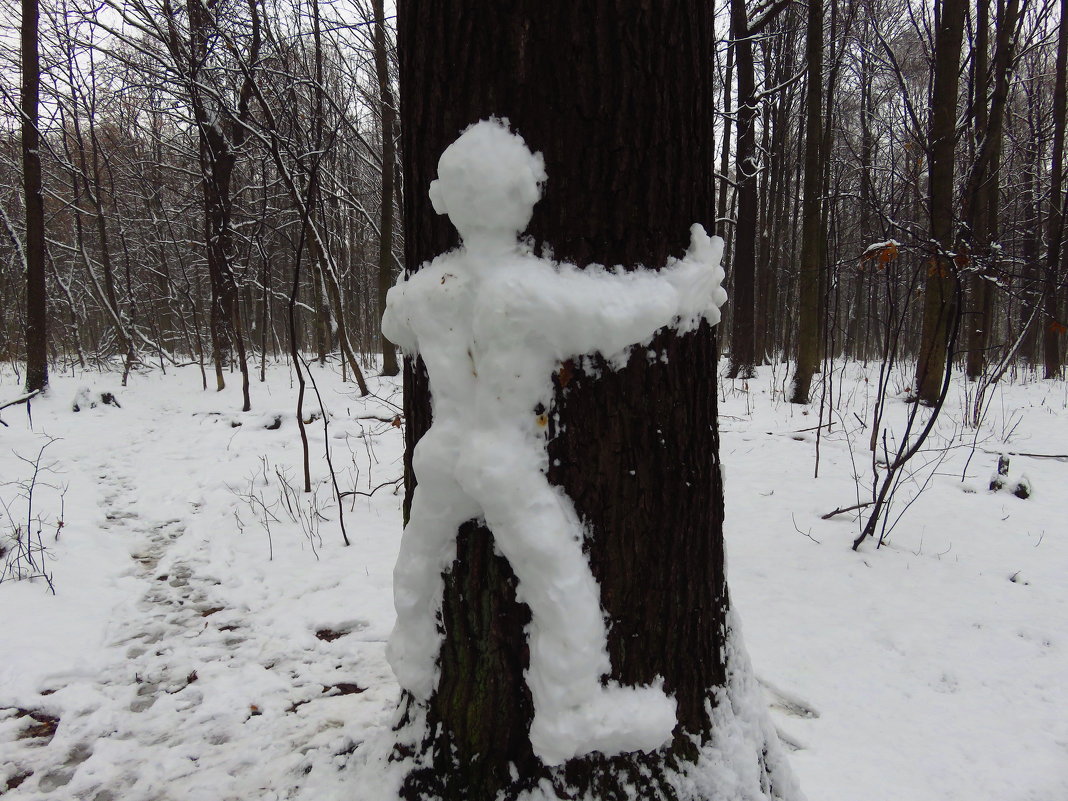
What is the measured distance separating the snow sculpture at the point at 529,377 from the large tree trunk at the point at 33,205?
377 inches

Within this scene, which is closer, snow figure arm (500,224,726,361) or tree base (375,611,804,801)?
snow figure arm (500,224,726,361)

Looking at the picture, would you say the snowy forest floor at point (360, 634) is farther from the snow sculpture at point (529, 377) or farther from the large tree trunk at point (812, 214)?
the large tree trunk at point (812, 214)

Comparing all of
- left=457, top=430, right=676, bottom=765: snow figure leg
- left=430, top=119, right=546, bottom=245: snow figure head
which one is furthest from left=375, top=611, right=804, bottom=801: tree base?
left=430, top=119, right=546, bottom=245: snow figure head

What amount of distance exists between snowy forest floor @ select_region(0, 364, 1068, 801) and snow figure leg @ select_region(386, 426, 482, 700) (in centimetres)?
29

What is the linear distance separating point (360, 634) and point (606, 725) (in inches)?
63.1

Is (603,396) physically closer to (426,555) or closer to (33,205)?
(426,555)

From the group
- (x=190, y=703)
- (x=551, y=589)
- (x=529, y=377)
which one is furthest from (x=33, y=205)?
(x=551, y=589)

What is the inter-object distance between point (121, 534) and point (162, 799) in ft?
9.14

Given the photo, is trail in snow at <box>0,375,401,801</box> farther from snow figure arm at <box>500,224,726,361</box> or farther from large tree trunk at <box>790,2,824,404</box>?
large tree trunk at <box>790,2,824,404</box>

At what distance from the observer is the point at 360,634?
241 centimetres

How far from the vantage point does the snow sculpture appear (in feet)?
3.53

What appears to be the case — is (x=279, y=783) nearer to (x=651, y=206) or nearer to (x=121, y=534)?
(x=651, y=206)

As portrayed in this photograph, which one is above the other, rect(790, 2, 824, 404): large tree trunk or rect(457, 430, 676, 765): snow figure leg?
rect(790, 2, 824, 404): large tree trunk

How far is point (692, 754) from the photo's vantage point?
4.12 ft
